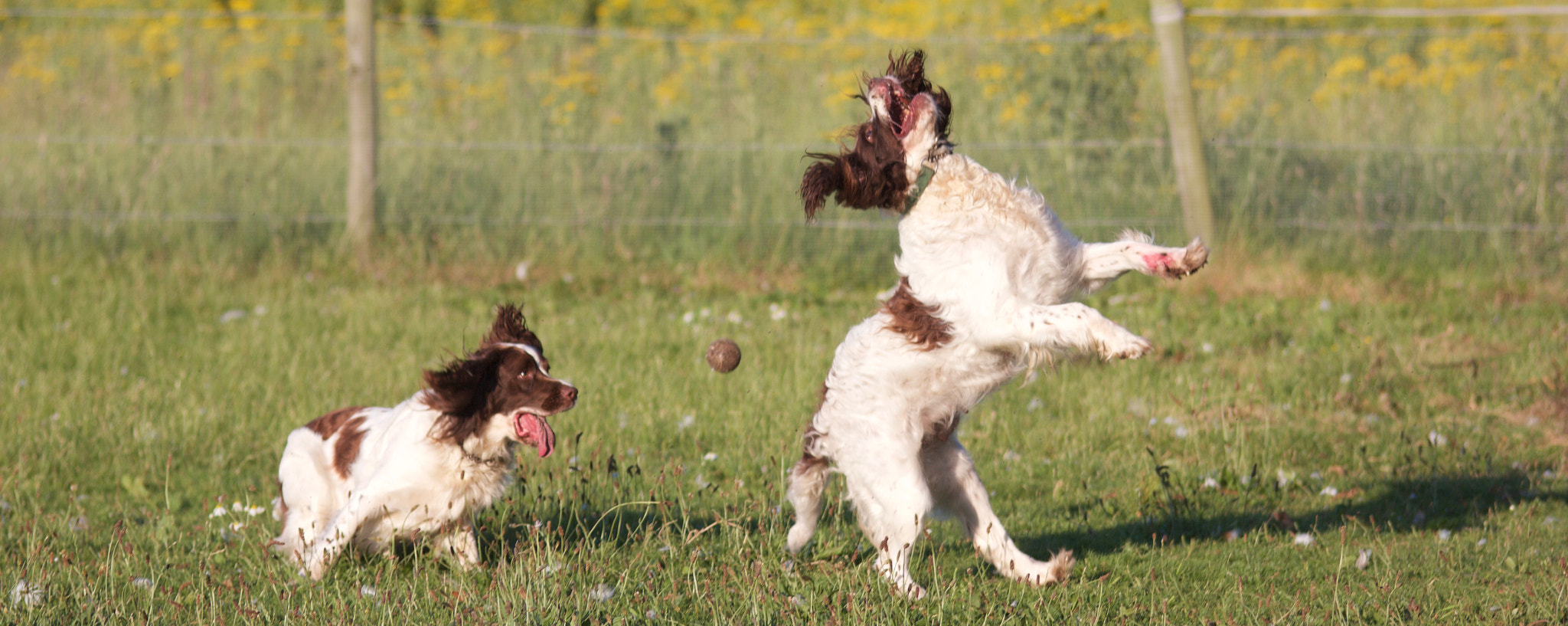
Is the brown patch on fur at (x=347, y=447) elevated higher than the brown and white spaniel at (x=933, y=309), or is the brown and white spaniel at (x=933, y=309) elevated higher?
the brown and white spaniel at (x=933, y=309)

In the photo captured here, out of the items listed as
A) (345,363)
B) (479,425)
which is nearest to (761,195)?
(345,363)

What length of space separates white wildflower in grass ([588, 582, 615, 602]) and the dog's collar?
137 centimetres

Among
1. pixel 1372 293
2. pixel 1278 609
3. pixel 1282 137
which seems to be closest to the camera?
pixel 1278 609

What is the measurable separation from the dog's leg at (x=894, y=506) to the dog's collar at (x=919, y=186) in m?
0.72

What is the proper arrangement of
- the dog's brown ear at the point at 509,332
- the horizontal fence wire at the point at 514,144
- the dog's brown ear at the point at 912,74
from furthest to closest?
the horizontal fence wire at the point at 514,144 < the dog's brown ear at the point at 509,332 < the dog's brown ear at the point at 912,74

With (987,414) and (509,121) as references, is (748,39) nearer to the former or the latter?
(509,121)

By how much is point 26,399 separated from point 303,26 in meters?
5.72

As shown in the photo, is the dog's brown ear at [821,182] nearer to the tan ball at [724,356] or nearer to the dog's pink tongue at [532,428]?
the tan ball at [724,356]

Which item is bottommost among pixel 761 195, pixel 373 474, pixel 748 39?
pixel 373 474

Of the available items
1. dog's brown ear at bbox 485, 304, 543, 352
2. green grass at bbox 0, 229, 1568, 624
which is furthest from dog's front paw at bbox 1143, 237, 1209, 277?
dog's brown ear at bbox 485, 304, 543, 352

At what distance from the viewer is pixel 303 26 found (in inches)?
453

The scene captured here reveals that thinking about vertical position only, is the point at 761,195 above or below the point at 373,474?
above

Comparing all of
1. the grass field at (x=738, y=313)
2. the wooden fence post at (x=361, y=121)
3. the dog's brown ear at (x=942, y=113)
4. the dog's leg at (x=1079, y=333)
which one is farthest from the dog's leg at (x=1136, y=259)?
the wooden fence post at (x=361, y=121)

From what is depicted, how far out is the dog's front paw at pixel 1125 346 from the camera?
11.8ft
